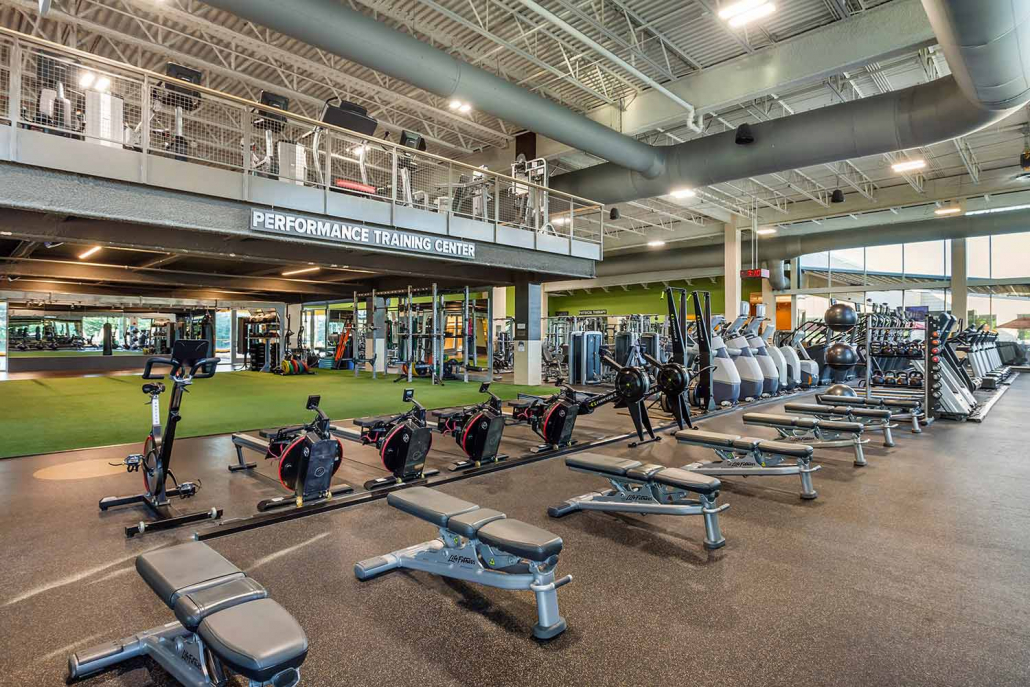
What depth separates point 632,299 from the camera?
24078 millimetres

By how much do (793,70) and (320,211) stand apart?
22.0 ft

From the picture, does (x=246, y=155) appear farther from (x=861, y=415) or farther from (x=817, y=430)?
(x=861, y=415)

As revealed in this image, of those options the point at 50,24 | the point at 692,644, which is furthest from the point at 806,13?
the point at 50,24

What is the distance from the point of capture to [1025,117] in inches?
367

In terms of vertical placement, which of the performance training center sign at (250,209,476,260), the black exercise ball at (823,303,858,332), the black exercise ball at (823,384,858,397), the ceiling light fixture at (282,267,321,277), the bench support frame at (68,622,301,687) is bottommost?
the bench support frame at (68,622,301,687)

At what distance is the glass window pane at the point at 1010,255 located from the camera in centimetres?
1452

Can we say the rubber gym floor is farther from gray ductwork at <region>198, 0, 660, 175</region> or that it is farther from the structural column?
the structural column

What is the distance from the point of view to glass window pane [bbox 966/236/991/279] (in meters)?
15.1

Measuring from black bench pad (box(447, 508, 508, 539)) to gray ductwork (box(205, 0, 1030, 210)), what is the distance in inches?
158

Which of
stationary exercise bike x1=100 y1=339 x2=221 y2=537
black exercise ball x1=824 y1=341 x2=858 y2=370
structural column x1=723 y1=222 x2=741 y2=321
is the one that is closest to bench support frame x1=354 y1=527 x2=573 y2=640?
stationary exercise bike x1=100 y1=339 x2=221 y2=537

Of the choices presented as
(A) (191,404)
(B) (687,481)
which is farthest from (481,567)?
(A) (191,404)

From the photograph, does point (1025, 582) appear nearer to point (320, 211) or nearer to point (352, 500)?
point (352, 500)

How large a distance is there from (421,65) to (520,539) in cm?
605

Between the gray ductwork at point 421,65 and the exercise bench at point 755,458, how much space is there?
203 inches
